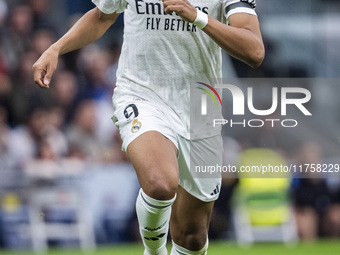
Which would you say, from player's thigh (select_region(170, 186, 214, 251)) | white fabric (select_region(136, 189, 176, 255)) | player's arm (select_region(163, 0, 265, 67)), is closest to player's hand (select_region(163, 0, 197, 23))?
player's arm (select_region(163, 0, 265, 67))

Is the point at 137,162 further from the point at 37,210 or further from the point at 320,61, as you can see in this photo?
the point at 320,61

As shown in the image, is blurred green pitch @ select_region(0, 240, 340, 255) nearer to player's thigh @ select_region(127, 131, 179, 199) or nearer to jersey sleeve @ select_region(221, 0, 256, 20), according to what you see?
player's thigh @ select_region(127, 131, 179, 199)

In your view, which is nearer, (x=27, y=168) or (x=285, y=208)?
(x=27, y=168)

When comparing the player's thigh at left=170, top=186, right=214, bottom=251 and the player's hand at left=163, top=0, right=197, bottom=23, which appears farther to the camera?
the player's thigh at left=170, top=186, right=214, bottom=251

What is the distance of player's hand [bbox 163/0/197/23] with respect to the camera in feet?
14.0

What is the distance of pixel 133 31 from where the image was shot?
497 cm

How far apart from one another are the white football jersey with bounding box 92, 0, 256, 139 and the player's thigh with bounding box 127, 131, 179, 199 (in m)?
0.37

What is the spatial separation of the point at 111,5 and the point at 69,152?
16.0 ft

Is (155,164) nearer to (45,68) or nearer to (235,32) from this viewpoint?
(235,32)

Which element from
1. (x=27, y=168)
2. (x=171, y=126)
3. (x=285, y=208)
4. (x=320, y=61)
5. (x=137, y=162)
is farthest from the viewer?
(x=320, y=61)

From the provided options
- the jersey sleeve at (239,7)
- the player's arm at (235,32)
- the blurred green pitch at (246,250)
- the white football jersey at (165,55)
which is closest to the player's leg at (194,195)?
the white football jersey at (165,55)

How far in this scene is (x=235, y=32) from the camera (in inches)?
177

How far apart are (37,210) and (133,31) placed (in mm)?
5111

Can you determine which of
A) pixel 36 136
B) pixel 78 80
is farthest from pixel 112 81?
pixel 36 136
